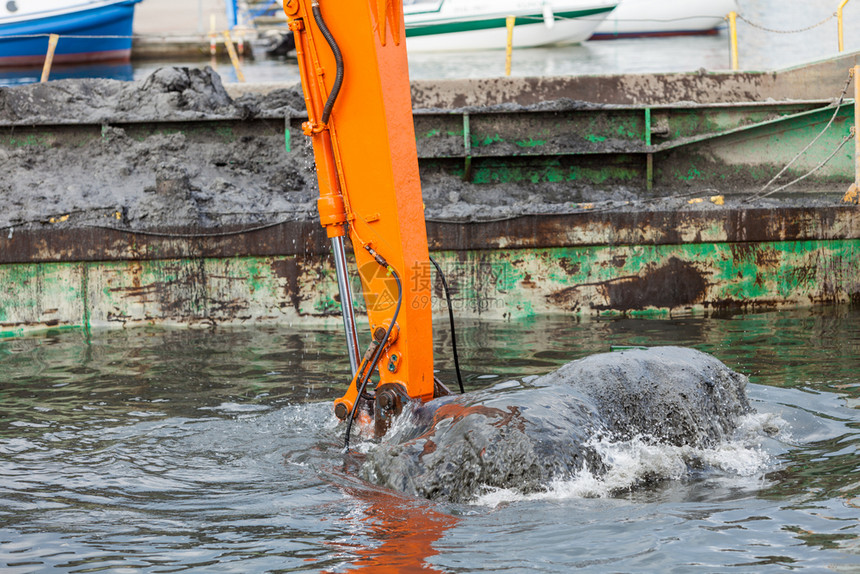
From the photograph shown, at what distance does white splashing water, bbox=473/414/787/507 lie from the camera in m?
4.28

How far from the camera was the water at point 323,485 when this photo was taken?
141 inches

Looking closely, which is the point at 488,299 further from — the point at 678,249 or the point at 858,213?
the point at 858,213

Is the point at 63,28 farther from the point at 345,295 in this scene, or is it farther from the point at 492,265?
the point at 345,295

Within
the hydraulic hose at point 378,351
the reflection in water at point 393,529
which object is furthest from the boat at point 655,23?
the reflection in water at point 393,529

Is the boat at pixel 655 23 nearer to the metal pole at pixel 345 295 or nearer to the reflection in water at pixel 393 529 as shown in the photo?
the metal pole at pixel 345 295

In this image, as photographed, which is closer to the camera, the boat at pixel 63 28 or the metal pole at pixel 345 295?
the metal pole at pixel 345 295

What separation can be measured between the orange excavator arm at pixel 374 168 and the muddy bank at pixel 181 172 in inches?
145

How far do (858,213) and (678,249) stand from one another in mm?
1834

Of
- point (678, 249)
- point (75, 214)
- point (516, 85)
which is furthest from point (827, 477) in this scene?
point (516, 85)

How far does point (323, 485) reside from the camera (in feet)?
15.2

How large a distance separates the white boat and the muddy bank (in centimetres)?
2032

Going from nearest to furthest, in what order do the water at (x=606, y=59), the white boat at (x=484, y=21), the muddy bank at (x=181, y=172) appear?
the muddy bank at (x=181, y=172) < the water at (x=606, y=59) < the white boat at (x=484, y=21)

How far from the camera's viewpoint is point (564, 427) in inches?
175

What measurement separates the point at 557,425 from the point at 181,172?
6.05 m
